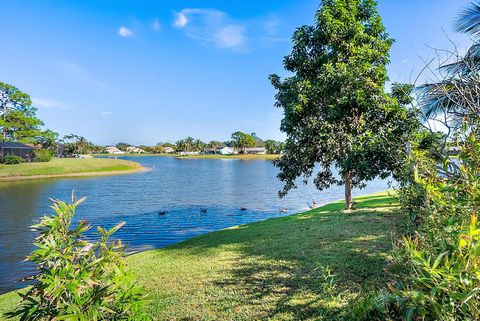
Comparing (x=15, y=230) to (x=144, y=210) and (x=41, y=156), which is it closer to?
(x=144, y=210)

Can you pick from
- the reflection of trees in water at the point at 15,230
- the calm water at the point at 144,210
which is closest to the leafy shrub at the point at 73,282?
the reflection of trees in water at the point at 15,230

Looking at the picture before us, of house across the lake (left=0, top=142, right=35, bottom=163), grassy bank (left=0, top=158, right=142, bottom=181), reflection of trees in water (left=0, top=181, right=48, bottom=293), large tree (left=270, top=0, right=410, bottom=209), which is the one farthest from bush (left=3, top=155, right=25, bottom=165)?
large tree (left=270, top=0, right=410, bottom=209)

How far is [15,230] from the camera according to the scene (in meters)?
16.8

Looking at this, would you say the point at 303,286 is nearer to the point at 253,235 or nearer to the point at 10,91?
the point at 253,235

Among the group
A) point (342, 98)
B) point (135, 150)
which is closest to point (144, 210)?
point (342, 98)

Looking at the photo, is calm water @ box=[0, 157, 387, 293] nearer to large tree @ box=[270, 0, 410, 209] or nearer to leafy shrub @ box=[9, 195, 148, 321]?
leafy shrub @ box=[9, 195, 148, 321]

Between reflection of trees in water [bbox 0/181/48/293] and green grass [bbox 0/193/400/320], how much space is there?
4097mm

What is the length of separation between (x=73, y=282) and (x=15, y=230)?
18486mm

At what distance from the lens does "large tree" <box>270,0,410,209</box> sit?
9516 mm

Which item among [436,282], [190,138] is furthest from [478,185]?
[190,138]

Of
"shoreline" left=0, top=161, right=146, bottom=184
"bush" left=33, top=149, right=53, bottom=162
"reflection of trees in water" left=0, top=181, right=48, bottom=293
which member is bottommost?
"reflection of trees in water" left=0, top=181, right=48, bottom=293

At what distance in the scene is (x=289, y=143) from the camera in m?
11.5

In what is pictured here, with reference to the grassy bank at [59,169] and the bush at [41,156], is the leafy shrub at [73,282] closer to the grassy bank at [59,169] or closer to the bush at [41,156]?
the grassy bank at [59,169]

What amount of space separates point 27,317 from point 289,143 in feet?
32.5
